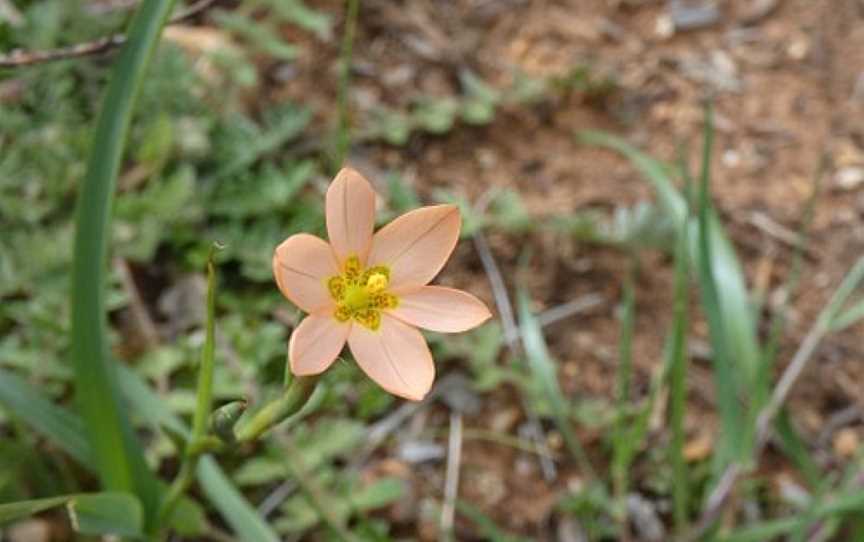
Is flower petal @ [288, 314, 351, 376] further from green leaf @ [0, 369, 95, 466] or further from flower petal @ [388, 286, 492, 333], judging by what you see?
green leaf @ [0, 369, 95, 466]

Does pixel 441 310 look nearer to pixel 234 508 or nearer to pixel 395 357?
pixel 395 357

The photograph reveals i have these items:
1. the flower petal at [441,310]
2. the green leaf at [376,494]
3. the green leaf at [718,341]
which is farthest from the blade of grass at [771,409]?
the flower petal at [441,310]

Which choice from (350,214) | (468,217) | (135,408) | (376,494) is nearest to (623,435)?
(376,494)

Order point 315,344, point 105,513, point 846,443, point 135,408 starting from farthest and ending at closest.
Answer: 1. point 846,443
2. point 135,408
3. point 105,513
4. point 315,344

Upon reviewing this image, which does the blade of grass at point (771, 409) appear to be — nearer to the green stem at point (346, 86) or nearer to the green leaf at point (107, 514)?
the green stem at point (346, 86)

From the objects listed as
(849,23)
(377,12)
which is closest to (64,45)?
(377,12)

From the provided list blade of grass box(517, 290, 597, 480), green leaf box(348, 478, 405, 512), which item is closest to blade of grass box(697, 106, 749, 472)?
blade of grass box(517, 290, 597, 480)

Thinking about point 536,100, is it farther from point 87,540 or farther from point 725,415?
point 87,540
